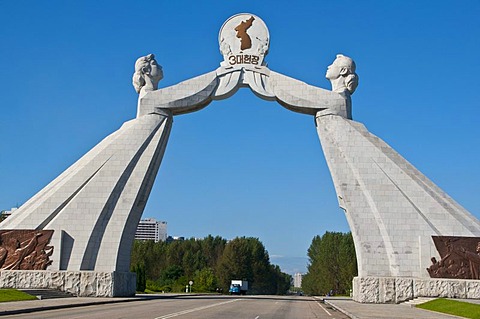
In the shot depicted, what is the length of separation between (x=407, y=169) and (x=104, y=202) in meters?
11.5

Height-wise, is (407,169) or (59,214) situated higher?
(407,169)

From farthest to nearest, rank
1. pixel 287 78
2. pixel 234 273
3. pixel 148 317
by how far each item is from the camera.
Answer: pixel 234 273
pixel 287 78
pixel 148 317

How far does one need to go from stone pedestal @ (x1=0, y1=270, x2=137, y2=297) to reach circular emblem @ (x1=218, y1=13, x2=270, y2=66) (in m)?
9.98

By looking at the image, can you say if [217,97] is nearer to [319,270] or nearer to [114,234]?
[114,234]

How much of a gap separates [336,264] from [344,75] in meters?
30.4

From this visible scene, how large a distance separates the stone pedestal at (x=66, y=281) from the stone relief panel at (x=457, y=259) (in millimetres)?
11315

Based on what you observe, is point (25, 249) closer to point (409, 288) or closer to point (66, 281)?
point (66, 281)

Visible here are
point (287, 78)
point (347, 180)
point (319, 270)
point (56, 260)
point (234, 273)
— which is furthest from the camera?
point (234, 273)

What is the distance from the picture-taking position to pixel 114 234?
22250 mm

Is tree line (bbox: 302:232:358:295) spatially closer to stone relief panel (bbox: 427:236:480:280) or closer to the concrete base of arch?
the concrete base of arch

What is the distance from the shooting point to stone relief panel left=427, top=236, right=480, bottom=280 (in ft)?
68.5

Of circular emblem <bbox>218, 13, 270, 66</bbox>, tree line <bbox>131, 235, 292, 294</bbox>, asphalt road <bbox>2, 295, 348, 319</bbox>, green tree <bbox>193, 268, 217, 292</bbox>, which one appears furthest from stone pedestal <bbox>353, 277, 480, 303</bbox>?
tree line <bbox>131, 235, 292, 294</bbox>

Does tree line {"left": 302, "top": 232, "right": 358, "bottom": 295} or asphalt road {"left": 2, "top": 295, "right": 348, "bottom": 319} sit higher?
tree line {"left": 302, "top": 232, "right": 358, "bottom": 295}

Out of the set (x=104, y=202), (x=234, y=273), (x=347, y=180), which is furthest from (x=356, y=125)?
(x=234, y=273)
